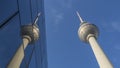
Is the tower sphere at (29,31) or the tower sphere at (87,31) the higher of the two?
the tower sphere at (87,31)

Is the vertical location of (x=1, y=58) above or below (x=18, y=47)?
below

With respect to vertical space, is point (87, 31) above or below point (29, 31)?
above

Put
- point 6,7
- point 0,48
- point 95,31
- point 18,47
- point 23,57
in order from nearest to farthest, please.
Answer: point 0,48, point 6,7, point 18,47, point 23,57, point 95,31

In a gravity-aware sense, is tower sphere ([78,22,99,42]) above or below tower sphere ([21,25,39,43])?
above

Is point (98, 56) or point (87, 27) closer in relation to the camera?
point (98, 56)

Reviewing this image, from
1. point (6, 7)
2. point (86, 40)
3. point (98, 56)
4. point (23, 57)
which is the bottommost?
point (6, 7)

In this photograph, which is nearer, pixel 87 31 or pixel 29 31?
pixel 29 31

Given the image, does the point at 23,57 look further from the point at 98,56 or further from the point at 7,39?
the point at 98,56

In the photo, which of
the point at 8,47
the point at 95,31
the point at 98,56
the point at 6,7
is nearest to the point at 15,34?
the point at 8,47

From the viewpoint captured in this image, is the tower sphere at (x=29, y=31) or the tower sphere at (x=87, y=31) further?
the tower sphere at (x=87, y=31)

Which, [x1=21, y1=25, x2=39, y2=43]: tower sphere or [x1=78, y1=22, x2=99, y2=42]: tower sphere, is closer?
[x1=21, y1=25, x2=39, y2=43]: tower sphere

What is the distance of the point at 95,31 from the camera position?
5756 centimetres

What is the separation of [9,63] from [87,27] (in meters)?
47.5

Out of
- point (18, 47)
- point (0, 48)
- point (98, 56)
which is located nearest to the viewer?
point (0, 48)
